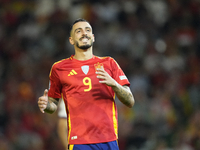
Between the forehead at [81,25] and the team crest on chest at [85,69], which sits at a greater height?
the forehead at [81,25]

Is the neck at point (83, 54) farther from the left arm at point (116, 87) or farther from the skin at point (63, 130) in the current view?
the skin at point (63, 130)

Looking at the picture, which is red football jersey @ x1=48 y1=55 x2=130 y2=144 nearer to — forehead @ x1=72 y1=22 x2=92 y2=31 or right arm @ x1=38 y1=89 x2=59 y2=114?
right arm @ x1=38 y1=89 x2=59 y2=114

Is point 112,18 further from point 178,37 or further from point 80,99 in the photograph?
point 80,99

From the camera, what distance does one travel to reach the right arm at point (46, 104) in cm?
367

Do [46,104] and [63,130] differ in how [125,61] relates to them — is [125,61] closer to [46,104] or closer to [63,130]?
[63,130]

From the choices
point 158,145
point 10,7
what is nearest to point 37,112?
point 158,145

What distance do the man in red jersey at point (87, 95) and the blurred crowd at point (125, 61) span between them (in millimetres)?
4096

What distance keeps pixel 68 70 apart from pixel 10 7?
803 centimetres

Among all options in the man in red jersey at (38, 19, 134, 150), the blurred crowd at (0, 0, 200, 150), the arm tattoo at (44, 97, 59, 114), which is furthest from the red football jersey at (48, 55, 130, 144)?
the blurred crowd at (0, 0, 200, 150)

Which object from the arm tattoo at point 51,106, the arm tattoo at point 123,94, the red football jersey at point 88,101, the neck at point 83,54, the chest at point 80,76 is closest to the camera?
the arm tattoo at point 123,94

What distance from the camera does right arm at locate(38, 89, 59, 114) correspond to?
12.0ft

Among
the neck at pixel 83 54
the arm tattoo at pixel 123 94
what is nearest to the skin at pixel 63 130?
the neck at pixel 83 54

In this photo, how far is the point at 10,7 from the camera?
11.3 meters

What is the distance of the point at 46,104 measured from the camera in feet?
12.2
